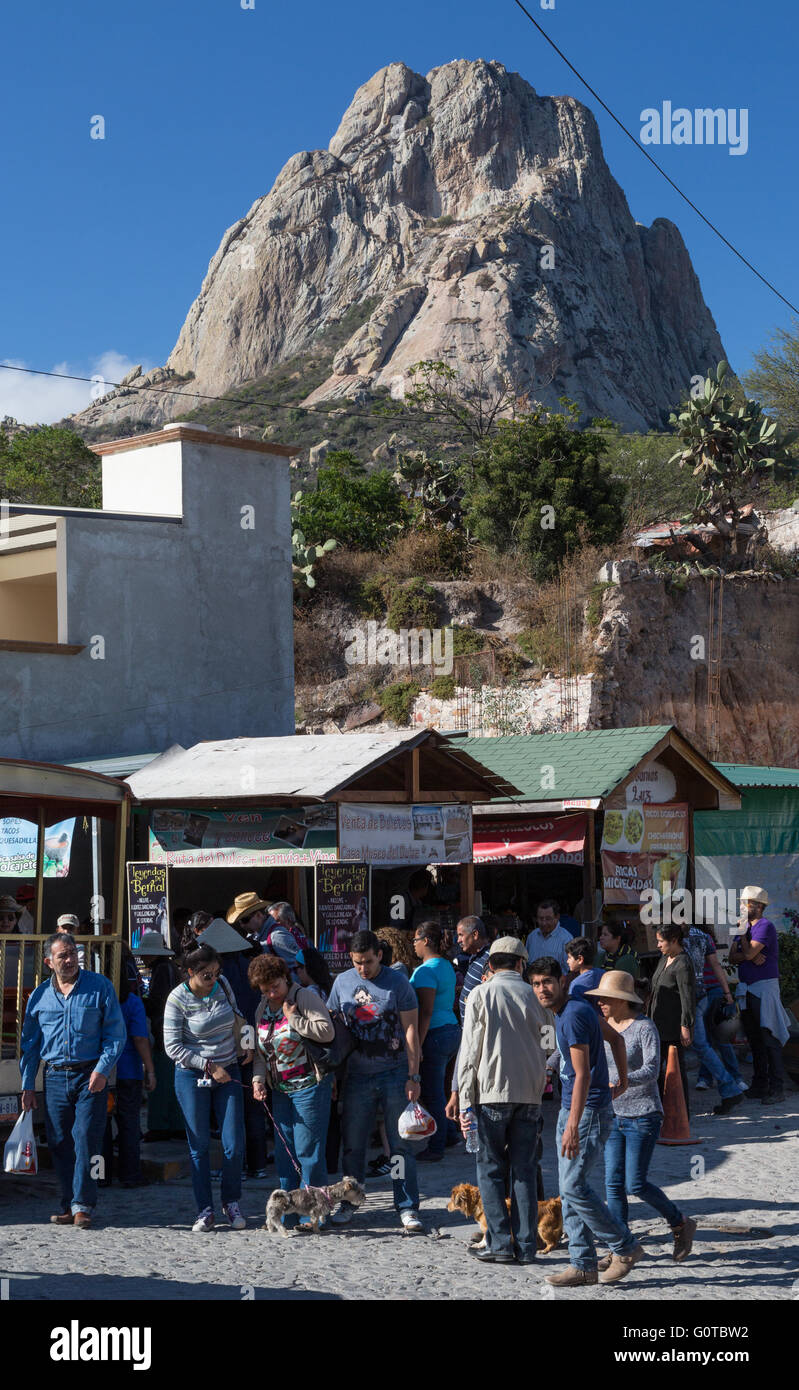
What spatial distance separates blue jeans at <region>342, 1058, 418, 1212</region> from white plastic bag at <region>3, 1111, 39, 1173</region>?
193 cm

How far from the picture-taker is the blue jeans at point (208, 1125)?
8.23 metres

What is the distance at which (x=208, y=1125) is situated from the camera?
8289mm

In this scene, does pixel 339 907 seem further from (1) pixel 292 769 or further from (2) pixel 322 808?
(1) pixel 292 769

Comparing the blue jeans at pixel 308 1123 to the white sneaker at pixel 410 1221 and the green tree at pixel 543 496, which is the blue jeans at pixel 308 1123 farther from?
the green tree at pixel 543 496

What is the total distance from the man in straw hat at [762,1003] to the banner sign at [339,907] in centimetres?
406

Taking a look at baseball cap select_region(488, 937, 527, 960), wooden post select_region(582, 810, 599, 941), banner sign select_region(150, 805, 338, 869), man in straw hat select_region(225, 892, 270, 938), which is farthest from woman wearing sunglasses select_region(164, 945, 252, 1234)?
wooden post select_region(582, 810, 599, 941)

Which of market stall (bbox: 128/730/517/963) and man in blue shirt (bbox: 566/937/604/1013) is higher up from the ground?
market stall (bbox: 128/730/517/963)

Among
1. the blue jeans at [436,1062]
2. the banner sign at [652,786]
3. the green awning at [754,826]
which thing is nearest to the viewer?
the blue jeans at [436,1062]

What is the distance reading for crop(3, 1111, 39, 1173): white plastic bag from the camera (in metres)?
8.33

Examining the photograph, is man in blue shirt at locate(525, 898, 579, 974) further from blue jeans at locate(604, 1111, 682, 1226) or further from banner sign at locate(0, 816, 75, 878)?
blue jeans at locate(604, 1111, 682, 1226)

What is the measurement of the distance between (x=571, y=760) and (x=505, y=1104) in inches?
350

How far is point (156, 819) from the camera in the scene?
1254 centimetres

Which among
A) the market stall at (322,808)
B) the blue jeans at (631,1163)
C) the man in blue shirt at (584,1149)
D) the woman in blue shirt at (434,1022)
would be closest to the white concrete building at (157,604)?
the market stall at (322,808)

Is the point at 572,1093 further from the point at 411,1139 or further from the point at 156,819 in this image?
the point at 156,819
